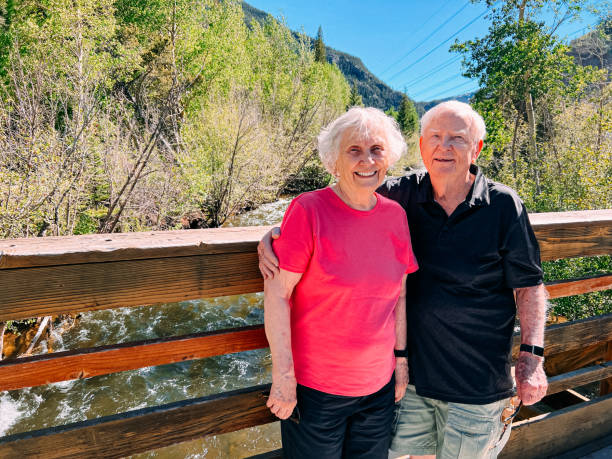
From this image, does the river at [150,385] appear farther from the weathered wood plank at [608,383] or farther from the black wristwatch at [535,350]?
the black wristwatch at [535,350]

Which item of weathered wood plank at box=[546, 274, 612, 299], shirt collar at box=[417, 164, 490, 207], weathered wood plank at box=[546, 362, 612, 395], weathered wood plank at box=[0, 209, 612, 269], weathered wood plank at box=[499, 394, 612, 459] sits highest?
shirt collar at box=[417, 164, 490, 207]

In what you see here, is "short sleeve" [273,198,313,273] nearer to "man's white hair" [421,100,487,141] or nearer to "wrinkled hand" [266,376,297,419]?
"wrinkled hand" [266,376,297,419]

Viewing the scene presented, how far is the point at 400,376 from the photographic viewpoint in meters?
1.45

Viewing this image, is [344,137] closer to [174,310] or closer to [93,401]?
[93,401]

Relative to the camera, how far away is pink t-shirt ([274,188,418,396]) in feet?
3.80

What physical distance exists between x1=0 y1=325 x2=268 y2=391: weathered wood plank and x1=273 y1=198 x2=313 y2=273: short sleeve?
0.96ft

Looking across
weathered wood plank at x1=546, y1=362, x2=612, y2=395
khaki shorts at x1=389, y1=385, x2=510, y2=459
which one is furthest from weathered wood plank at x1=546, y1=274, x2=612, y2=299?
khaki shorts at x1=389, y1=385, x2=510, y2=459

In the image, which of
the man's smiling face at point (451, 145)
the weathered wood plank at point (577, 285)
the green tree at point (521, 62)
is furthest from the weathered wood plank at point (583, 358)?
the green tree at point (521, 62)

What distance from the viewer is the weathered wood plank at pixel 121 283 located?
979 mm

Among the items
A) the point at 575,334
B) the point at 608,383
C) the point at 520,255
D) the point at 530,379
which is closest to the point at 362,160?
the point at 520,255

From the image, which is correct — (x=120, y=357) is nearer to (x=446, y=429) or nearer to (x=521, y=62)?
(x=446, y=429)

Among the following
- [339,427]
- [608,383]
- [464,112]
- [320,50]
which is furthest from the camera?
[320,50]

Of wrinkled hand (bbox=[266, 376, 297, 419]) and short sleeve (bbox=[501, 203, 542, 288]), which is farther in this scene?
short sleeve (bbox=[501, 203, 542, 288])

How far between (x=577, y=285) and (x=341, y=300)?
4.53 feet
